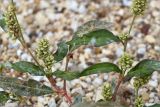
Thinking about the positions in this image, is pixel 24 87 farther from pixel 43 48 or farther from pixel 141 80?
pixel 141 80

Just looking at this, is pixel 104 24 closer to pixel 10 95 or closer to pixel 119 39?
pixel 119 39

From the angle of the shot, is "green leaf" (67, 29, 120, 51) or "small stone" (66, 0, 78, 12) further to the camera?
"small stone" (66, 0, 78, 12)

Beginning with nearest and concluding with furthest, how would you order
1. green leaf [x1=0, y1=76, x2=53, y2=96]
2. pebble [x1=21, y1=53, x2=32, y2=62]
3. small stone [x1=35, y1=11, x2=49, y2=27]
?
green leaf [x1=0, y1=76, x2=53, y2=96]
pebble [x1=21, y1=53, x2=32, y2=62]
small stone [x1=35, y1=11, x2=49, y2=27]

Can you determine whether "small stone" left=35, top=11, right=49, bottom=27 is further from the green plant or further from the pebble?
the green plant

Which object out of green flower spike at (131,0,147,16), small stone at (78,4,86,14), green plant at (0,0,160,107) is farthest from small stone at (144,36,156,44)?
green flower spike at (131,0,147,16)

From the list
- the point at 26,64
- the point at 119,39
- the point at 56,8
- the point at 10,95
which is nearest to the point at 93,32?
the point at 119,39
